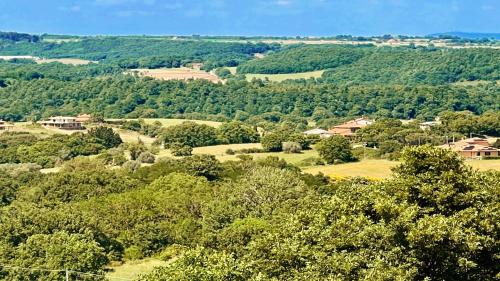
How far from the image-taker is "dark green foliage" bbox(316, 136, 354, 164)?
240ft

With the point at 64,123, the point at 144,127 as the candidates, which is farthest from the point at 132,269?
the point at 64,123

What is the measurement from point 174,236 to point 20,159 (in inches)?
1558

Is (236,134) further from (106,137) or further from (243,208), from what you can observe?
(243,208)

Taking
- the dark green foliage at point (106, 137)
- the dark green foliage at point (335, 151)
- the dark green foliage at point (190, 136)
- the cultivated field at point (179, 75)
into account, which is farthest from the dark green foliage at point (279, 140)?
the cultivated field at point (179, 75)

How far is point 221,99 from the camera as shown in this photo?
6142 inches

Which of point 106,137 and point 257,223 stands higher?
point 257,223

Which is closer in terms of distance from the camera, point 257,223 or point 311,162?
point 257,223

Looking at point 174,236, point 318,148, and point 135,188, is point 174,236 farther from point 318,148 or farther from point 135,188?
point 318,148

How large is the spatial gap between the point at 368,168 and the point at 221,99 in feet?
293

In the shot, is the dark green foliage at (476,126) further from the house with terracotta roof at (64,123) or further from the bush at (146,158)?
the house with terracotta roof at (64,123)

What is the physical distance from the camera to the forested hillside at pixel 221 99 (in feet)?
463

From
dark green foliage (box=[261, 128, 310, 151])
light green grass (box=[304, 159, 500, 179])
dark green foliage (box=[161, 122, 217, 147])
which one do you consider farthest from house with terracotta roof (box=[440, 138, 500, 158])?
dark green foliage (box=[161, 122, 217, 147])

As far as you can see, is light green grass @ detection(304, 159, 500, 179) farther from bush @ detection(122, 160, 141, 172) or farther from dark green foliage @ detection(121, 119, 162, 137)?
dark green foliage @ detection(121, 119, 162, 137)

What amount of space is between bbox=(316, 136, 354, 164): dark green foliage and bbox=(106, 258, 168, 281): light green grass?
3360cm
